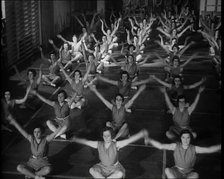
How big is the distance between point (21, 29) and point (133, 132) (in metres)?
7.44

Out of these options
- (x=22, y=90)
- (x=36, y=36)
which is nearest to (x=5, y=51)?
(x=22, y=90)

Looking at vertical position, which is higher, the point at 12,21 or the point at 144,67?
the point at 12,21

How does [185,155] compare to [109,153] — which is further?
[109,153]

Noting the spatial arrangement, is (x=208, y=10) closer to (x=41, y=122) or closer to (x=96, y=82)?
(x=96, y=82)

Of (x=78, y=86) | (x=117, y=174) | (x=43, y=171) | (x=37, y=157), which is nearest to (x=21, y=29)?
(x=78, y=86)

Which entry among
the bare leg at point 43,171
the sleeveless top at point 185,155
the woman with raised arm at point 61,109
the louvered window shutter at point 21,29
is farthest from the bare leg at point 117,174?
the louvered window shutter at point 21,29

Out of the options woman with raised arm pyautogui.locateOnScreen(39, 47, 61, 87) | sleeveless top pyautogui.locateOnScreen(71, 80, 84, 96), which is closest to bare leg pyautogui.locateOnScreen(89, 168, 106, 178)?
sleeveless top pyautogui.locateOnScreen(71, 80, 84, 96)

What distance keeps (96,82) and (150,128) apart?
3.29 metres

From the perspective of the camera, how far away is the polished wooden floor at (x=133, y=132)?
676cm

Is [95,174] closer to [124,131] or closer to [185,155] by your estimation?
[185,155]

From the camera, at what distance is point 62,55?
42.4 feet

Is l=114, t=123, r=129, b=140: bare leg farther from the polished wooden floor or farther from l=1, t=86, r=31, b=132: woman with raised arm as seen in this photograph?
l=1, t=86, r=31, b=132: woman with raised arm

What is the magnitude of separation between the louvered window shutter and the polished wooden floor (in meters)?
1.18

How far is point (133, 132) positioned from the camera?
330 inches
